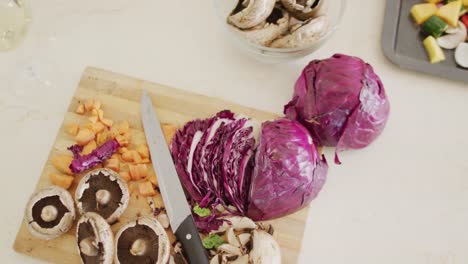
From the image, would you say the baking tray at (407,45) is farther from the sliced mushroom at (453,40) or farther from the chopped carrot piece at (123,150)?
the chopped carrot piece at (123,150)

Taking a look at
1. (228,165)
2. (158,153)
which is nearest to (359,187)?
(228,165)

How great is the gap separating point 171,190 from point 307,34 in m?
0.62

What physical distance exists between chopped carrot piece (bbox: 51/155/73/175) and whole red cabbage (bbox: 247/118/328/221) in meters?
0.55

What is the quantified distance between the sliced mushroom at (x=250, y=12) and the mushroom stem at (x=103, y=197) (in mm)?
640

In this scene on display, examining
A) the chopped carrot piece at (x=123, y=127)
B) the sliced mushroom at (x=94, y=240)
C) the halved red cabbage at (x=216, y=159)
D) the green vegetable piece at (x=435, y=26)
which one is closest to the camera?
the sliced mushroom at (x=94, y=240)

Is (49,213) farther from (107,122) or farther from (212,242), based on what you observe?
(212,242)

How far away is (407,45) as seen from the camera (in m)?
1.70

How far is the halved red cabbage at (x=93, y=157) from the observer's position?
1.50 metres

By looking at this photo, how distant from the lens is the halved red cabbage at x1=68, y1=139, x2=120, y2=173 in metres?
1.50

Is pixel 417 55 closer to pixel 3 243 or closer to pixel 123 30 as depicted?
pixel 123 30

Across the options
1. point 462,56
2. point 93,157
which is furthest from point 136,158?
point 462,56

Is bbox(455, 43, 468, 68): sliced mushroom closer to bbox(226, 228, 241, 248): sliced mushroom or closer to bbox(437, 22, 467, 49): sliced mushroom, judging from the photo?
bbox(437, 22, 467, 49): sliced mushroom

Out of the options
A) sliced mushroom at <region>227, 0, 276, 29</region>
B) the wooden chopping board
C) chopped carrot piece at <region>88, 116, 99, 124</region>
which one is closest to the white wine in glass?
the wooden chopping board

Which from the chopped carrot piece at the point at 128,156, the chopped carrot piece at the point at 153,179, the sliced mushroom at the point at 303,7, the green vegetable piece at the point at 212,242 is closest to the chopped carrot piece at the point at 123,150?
the chopped carrot piece at the point at 128,156
